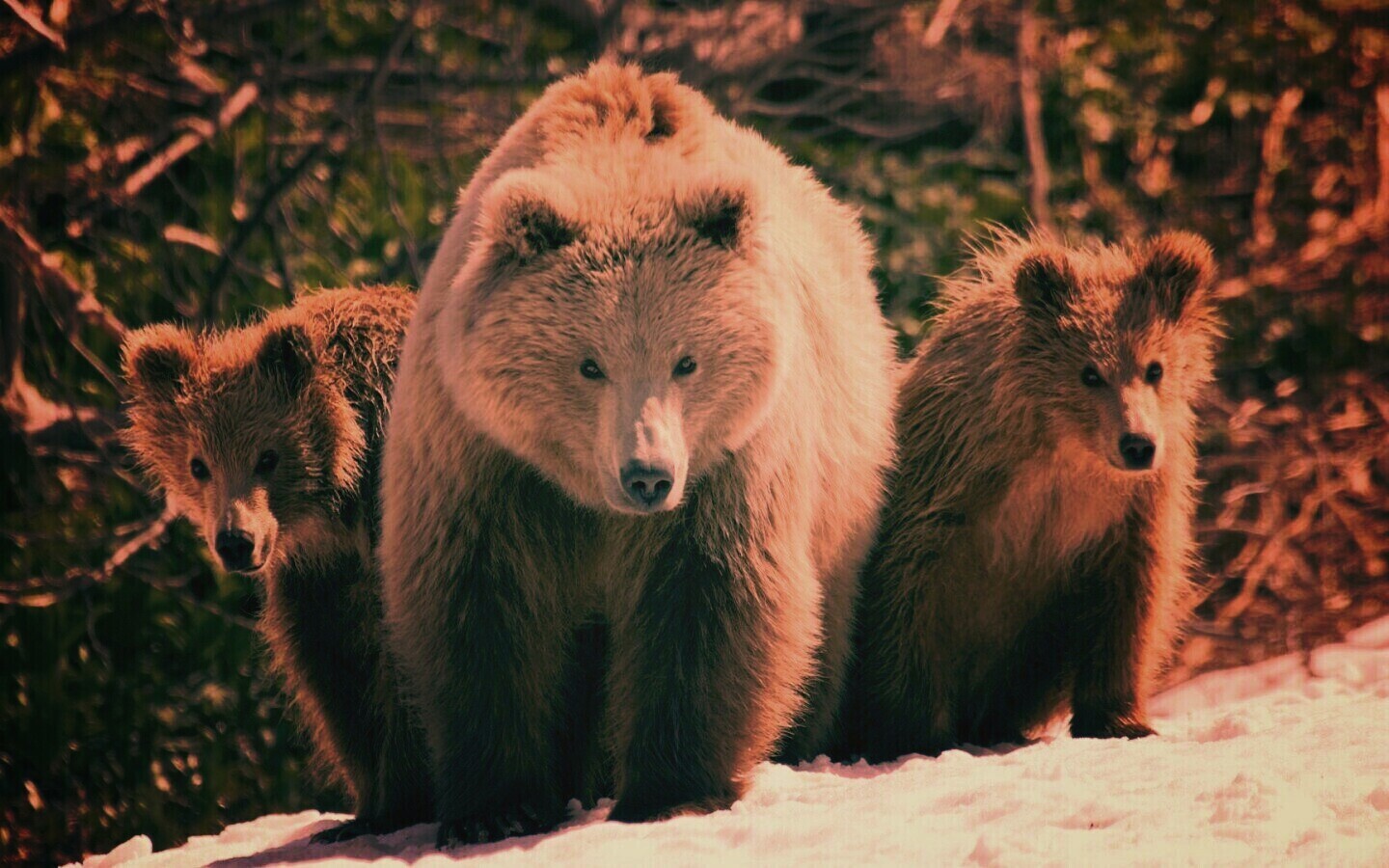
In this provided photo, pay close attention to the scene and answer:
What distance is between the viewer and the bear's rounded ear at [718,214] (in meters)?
3.80

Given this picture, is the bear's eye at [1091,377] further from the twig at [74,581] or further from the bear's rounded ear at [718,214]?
the twig at [74,581]

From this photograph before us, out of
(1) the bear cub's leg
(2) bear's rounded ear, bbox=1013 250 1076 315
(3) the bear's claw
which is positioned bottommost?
(3) the bear's claw

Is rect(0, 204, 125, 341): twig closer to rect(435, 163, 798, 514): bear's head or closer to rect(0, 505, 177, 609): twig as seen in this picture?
rect(0, 505, 177, 609): twig

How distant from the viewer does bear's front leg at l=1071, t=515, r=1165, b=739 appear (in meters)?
4.66

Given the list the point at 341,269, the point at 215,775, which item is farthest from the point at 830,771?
the point at 341,269

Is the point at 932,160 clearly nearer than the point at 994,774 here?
No

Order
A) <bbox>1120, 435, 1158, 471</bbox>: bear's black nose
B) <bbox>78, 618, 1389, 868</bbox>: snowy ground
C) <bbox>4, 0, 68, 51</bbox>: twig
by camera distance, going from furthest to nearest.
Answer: <bbox>4, 0, 68, 51</bbox>: twig, <bbox>1120, 435, 1158, 471</bbox>: bear's black nose, <bbox>78, 618, 1389, 868</bbox>: snowy ground

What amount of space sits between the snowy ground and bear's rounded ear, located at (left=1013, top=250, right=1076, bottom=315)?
1.33 metres

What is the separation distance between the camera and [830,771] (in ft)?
14.9

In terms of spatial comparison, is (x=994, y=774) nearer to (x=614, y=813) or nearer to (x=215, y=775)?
(x=614, y=813)

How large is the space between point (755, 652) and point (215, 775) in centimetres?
467

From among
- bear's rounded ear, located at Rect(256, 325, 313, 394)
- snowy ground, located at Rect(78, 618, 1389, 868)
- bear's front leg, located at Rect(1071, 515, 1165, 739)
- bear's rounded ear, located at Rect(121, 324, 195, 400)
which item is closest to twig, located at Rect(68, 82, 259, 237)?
bear's rounded ear, located at Rect(121, 324, 195, 400)

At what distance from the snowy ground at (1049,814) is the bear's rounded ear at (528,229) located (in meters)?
1.47

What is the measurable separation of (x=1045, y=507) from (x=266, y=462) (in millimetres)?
2353
